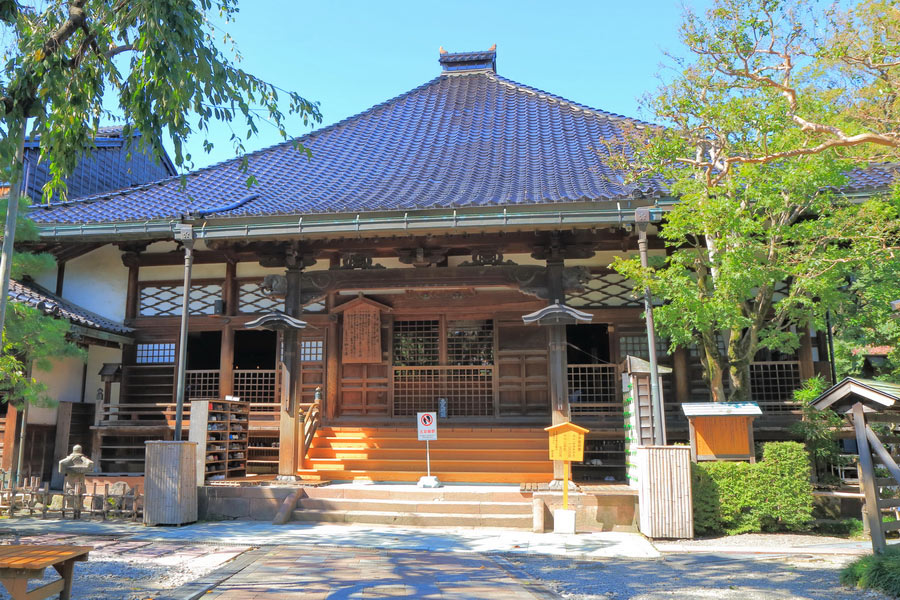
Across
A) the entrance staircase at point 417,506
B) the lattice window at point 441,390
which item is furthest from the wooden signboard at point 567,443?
the lattice window at point 441,390

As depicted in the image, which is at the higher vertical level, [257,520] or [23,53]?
[23,53]

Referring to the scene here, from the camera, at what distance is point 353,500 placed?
10859mm

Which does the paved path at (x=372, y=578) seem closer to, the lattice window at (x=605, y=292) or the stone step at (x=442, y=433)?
the stone step at (x=442, y=433)

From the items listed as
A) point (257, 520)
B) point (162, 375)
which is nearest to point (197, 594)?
point (257, 520)

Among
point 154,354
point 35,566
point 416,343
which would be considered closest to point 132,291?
point 154,354

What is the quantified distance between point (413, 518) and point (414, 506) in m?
0.23

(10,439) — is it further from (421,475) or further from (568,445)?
(568,445)

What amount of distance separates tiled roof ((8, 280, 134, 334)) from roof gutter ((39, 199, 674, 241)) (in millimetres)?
2265

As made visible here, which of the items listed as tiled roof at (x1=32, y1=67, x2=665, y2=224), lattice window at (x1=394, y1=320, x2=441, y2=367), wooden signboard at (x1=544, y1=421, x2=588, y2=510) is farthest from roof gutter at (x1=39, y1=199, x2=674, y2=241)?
lattice window at (x1=394, y1=320, x2=441, y2=367)

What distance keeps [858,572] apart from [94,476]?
37.5ft

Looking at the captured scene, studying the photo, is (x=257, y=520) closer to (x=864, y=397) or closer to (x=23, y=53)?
(x=23, y=53)

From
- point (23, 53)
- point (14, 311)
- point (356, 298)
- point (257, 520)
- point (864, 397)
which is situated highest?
point (23, 53)

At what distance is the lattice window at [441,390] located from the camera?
48.3ft

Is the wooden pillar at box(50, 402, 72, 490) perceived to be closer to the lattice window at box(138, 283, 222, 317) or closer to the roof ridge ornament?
the lattice window at box(138, 283, 222, 317)
